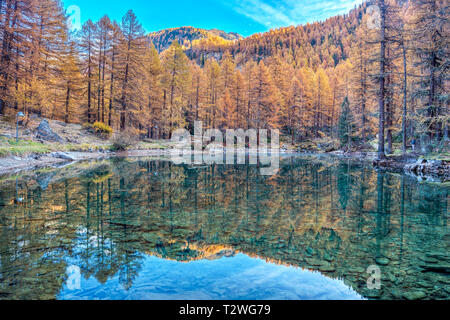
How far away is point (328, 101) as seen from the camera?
52.6 meters

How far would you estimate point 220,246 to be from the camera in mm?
3961

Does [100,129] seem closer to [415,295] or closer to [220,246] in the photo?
[220,246]

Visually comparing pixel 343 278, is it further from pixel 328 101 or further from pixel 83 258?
A: pixel 328 101

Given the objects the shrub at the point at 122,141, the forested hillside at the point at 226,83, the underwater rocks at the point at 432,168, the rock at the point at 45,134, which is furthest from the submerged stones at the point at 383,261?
the shrub at the point at 122,141

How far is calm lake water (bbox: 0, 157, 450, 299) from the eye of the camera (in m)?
2.77

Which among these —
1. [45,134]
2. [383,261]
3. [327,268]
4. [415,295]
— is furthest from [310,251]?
[45,134]

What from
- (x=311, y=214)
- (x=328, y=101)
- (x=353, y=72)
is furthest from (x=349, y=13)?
(x=311, y=214)

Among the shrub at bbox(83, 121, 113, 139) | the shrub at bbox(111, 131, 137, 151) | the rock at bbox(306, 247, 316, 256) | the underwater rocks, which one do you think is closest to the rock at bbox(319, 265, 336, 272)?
the rock at bbox(306, 247, 316, 256)

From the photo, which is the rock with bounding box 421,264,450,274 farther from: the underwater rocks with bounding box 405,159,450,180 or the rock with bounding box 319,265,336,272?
the underwater rocks with bounding box 405,159,450,180

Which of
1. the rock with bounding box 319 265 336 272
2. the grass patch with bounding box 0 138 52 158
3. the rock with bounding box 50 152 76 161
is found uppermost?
the grass patch with bounding box 0 138 52 158

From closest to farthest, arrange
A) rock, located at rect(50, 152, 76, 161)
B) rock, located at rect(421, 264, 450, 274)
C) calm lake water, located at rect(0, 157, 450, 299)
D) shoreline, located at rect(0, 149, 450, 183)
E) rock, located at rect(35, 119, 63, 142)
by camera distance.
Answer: calm lake water, located at rect(0, 157, 450, 299), rock, located at rect(421, 264, 450, 274), shoreline, located at rect(0, 149, 450, 183), rock, located at rect(50, 152, 76, 161), rock, located at rect(35, 119, 63, 142)

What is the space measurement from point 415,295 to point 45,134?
24.9m

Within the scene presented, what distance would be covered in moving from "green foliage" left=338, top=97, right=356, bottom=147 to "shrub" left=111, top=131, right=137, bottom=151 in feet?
89.8

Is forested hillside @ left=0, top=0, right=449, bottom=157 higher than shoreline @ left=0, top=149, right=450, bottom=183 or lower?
higher
